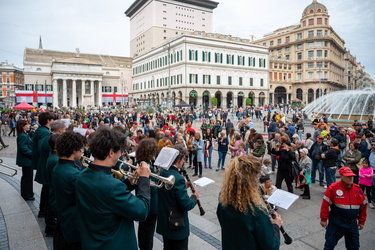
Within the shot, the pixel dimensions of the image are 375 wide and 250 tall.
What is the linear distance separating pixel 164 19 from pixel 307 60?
150 feet

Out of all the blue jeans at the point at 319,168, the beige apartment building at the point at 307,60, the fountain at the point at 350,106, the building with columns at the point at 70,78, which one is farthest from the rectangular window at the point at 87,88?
the blue jeans at the point at 319,168

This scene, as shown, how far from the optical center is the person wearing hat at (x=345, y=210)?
377 cm

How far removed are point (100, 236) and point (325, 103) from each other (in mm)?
29701

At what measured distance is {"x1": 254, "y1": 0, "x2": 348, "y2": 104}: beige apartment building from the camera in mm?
68938

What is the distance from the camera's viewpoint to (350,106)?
24469 mm

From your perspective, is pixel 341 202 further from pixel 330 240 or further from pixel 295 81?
pixel 295 81

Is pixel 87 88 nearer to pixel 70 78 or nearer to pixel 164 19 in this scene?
pixel 70 78

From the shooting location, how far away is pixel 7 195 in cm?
675

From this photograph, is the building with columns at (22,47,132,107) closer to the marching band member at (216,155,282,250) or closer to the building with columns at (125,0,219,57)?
the building with columns at (125,0,219,57)

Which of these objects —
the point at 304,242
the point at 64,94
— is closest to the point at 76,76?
the point at 64,94

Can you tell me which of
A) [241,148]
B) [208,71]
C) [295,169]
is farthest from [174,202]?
[208,71]

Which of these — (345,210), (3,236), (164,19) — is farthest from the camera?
(164,19)

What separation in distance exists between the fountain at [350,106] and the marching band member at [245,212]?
81.1 feet

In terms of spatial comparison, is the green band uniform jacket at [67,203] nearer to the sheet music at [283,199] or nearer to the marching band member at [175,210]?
the marching band member at [175,210]
